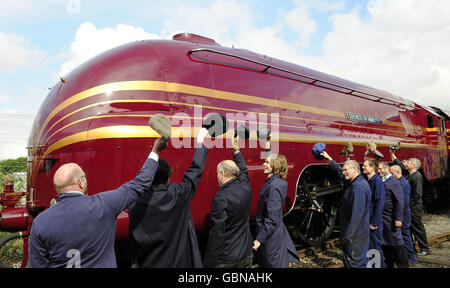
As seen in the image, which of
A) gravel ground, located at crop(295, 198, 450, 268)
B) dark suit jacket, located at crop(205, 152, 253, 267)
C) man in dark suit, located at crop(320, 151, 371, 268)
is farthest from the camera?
gravel ground, located at crop(295, 198, 450, 268)

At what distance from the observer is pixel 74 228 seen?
194 cm

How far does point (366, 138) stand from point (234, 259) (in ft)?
16.3

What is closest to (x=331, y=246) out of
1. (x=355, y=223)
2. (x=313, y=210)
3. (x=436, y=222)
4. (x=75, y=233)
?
(x=313, y=210)

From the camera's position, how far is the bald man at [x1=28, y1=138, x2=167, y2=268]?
1912 millimetres

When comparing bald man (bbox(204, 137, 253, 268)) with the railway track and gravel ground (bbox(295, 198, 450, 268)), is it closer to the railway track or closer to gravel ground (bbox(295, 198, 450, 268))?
gravel ground (bbox(295, 198, 450, 268))

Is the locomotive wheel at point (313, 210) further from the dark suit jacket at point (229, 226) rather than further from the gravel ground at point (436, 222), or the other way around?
the gravel ground at point (436, 222)

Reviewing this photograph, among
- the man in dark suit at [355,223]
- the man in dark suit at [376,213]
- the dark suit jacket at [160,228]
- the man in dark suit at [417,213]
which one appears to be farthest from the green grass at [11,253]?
the man in dark suit at [417,213]

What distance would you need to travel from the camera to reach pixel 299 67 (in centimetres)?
600

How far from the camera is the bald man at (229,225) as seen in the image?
2840 mm

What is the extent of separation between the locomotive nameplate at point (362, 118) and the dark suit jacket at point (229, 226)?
416cm

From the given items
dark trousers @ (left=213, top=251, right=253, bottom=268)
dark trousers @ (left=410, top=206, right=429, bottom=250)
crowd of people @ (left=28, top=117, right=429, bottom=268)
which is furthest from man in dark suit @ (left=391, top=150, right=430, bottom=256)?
dark trousers @ (left=213, top=251, right=253, bottom=268)

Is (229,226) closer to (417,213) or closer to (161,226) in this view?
(161,226)

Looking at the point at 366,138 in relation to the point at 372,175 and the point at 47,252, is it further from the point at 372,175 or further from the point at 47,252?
the point at 47,252

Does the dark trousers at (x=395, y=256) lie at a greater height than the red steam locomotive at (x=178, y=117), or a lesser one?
lesser
